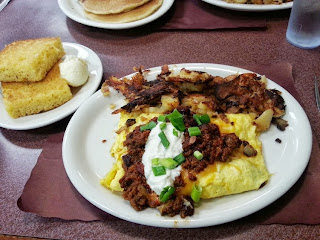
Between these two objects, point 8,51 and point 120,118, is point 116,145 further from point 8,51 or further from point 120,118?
point 8,51

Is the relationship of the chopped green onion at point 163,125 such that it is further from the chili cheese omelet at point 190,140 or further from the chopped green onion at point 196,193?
the chopped green onion at point 196,193

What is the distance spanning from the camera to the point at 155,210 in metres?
1.46

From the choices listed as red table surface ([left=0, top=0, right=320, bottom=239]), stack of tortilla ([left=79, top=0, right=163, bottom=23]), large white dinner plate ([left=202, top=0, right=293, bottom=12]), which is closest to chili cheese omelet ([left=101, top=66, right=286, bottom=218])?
red table surface ([left=0, top=0, right=320, bottom=239])

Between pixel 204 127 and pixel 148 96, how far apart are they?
41cm

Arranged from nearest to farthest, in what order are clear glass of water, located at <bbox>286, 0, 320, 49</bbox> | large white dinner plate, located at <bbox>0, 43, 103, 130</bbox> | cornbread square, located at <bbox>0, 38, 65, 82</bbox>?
large white dinner plate, located at <bbox>0, 43, 103, 130</bbox> < cornbread square, located at <bbox>0, 38, 65, 82</bbox> < clear glass of water, located at <bbox>286, 0, 320, 49</bbox>

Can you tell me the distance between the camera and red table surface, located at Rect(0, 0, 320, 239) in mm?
1480

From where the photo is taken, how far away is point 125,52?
103 inches

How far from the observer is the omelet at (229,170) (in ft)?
4.76

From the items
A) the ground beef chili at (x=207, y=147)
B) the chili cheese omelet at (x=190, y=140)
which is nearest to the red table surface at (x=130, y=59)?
the chili cheese omelet at (x=190, y=140)

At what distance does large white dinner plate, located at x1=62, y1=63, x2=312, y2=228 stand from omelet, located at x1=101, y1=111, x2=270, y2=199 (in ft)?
0.14

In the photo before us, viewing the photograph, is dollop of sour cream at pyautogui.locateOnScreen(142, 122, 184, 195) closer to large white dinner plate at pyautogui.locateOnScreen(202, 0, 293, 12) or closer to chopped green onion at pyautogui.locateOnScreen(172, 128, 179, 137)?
chopped green onion at pyautogui.locateOnScreen(172, 128, 179, 137)

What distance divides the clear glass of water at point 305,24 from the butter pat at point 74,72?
150 centimetres

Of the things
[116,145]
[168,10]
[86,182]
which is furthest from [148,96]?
[168,10]

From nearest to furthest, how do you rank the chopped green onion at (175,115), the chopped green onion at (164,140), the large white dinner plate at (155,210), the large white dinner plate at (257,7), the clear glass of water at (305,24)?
the large white dinner plate at (155,210)
the chopped green onion at (164,140)
the chopped green onion at (175,115)
the clear glass of water at (305,24)
the large white dinner plate at (257,7)
